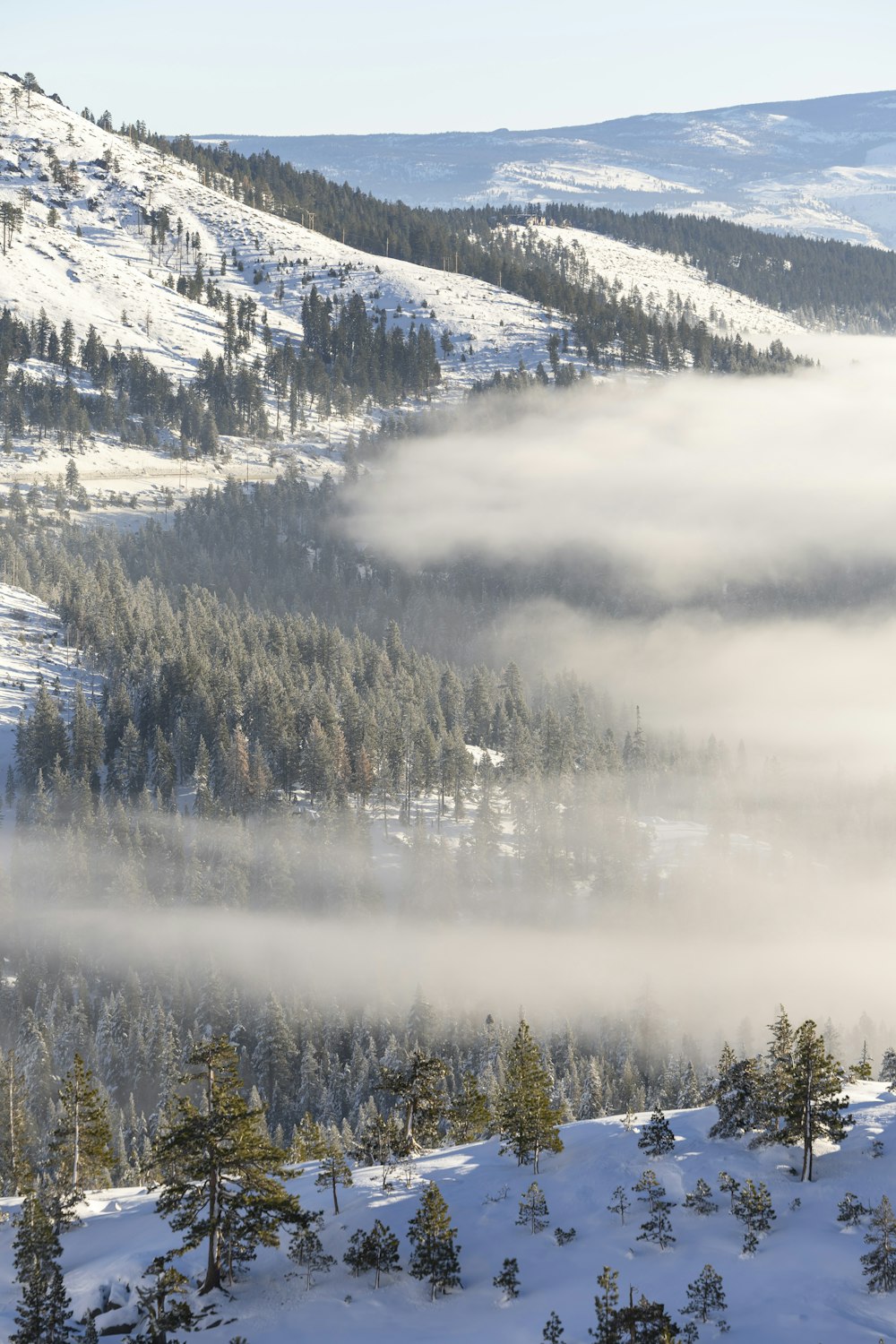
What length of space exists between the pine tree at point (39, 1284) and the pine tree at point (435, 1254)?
12717 millimetres

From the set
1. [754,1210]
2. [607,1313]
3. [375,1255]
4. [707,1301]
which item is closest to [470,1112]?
[375,1255]

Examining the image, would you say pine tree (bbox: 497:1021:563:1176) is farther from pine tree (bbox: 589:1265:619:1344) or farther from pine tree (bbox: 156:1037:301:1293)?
pine tree (bbox: 589:1265:619:1344)

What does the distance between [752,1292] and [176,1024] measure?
4215 inches

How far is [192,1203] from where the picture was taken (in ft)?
143

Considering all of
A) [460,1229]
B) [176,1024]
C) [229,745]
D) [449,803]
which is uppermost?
[460,1229]

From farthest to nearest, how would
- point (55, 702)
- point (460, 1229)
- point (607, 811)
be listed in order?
point (607, 811)
point (55, 702)
point (460, 1229)

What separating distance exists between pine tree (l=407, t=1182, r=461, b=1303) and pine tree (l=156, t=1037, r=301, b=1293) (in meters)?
4.99

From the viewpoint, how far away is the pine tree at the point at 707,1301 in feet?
127

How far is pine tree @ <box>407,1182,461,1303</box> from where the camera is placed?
4381cm

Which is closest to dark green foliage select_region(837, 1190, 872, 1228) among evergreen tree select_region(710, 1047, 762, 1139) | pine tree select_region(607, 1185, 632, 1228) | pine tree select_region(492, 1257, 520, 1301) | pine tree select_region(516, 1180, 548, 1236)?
evergreen tree select_region(710, 1047, 762, 1139)

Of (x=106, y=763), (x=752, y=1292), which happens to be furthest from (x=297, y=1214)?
(x=106, y=763)

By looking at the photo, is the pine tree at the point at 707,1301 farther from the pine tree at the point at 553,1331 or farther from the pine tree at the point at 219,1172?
the pine tree at the point at 219,1172

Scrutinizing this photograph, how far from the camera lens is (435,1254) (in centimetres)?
4459

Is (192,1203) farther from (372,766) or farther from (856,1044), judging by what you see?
(856,1044)
